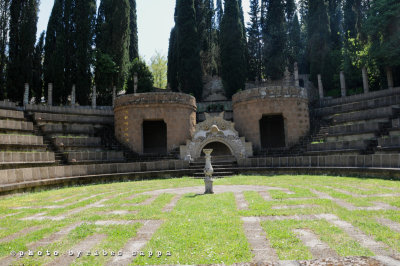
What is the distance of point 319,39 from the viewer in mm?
37656

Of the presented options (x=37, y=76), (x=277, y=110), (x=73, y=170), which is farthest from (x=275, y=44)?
(x=73, y=170)

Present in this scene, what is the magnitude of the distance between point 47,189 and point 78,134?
26.7ft

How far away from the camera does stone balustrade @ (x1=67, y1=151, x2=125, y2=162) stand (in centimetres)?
1630

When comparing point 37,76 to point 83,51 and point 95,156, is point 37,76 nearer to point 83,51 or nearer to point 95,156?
point 83,51

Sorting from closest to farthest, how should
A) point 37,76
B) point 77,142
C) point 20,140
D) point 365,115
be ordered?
1. point 20,140
2. point 77,142
3. point 365,115
4. point 37,76

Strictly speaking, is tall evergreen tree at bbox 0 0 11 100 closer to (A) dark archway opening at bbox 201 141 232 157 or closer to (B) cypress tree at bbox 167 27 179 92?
(B) cypress tree at bbox 167 27 179 92

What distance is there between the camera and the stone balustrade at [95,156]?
16.3 meters

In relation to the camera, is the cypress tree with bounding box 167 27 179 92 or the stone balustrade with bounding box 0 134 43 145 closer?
the stone balustrade with bounding box 0 134 43 145

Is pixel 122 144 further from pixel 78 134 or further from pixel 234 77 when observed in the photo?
pixel 234 77

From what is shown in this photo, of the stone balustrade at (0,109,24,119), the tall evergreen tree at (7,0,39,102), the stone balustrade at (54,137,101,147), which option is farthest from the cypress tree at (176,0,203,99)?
the stone balustrade at (0,109,24,119)

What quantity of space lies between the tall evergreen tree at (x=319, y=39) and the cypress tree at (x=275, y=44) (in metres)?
3.71

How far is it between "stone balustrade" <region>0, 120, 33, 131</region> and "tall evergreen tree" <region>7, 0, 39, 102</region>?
549 inches

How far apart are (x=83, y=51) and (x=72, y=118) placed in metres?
15.4

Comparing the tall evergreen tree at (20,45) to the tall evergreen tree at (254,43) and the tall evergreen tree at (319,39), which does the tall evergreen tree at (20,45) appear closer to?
the tall evergreen tree at (254,43)
